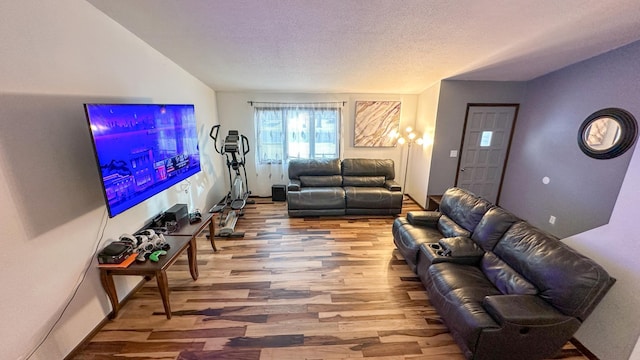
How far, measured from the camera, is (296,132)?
16.9 feet

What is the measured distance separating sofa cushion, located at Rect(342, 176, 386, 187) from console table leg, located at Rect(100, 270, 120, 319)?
3.68 metres

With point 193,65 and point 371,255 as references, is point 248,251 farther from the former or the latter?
point 193,65

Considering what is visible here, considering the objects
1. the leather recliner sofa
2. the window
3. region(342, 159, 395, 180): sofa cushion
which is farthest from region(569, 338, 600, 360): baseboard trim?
the window

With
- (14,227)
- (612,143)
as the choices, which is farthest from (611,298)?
(14,227)

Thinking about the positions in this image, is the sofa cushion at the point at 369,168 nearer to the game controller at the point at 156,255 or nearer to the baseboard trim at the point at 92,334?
the game controller at the point at 156,255

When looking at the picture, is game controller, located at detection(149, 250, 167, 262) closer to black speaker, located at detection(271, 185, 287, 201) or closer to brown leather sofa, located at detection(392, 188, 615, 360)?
brown leather sofa, located at detection(392, 188, 615, 360)

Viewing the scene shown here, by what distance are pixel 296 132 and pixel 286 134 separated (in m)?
0.22

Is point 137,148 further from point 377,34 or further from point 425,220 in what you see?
point 425,220

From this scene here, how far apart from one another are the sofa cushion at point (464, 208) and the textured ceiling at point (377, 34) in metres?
1.77

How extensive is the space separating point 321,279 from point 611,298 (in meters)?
2.36

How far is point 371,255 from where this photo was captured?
3164 mm

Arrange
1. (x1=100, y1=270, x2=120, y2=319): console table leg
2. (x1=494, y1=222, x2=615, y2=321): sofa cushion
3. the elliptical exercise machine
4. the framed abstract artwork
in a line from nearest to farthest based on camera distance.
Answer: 1. (x1=494, y1=222, x2=615, y2=321): sofa cushion
2. (x1=100, y1=270, x2=120, y2=319): console table leg
3. the elliptical exercise machine
4. the framed abstract artwork

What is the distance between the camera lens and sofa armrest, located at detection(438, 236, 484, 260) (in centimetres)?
234

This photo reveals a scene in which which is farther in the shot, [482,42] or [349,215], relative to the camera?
[349,215]
